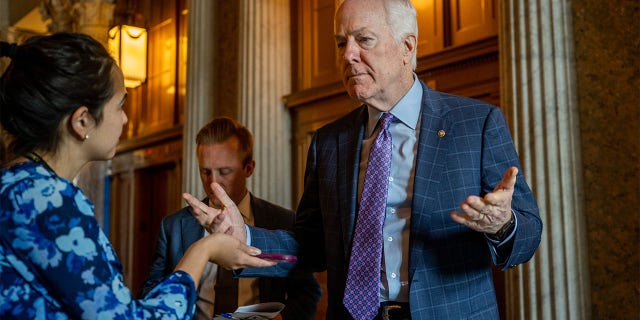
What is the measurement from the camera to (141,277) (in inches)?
343

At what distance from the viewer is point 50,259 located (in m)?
1.24

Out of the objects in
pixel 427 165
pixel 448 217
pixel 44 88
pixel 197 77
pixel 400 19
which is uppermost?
pixel 197 77

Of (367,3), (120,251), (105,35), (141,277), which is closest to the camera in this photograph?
(367,3)

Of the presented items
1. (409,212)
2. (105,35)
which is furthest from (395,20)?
(105,35)

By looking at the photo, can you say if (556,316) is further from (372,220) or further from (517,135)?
(372,220)

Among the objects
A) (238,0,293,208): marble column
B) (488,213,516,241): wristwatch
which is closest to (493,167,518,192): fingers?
(488,213,516,241): wristwatch

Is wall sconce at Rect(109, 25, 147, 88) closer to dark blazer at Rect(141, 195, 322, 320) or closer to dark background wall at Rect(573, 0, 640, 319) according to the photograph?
dark blazer at Rect(141, 195, 322, 320)

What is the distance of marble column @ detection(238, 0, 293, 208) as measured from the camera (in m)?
5.34

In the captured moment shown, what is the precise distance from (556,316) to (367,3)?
5.59 feet

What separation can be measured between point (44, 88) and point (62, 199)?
25 cm

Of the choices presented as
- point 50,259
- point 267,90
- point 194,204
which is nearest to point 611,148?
point 194,204

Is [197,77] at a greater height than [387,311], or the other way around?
[197,77]

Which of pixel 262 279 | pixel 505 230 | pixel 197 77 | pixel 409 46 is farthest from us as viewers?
pixel 197 77

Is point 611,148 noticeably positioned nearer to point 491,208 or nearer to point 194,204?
point 491,208
